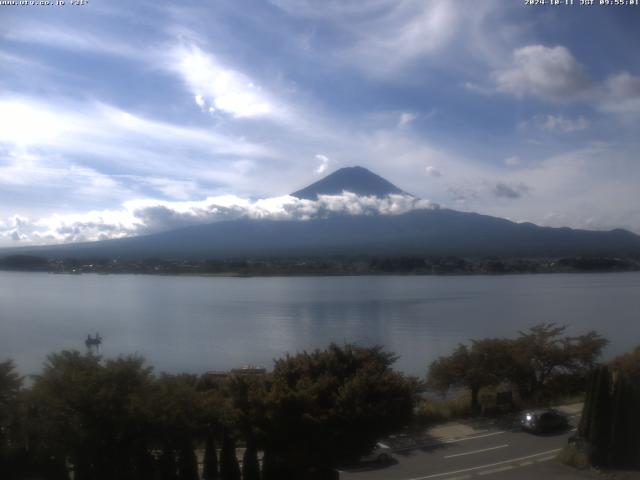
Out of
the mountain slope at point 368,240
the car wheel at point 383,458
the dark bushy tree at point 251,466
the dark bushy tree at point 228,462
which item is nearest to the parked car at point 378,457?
the car wheel at point 383,458

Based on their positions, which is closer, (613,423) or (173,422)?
(173,422)

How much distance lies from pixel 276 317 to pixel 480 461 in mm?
20926

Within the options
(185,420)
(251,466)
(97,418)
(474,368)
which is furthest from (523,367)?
(97,418)

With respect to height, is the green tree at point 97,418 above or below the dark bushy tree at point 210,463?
above

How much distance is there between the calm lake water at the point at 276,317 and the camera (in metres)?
19.6

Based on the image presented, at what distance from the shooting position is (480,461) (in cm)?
714

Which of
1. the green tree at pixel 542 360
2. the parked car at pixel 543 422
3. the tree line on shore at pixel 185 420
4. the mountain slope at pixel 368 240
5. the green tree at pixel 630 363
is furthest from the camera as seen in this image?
the mountain slope at pixel 368 240

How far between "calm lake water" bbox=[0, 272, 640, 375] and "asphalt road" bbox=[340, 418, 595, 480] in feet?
13.8

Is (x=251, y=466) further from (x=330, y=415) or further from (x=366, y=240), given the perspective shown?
(x=366, y=240)

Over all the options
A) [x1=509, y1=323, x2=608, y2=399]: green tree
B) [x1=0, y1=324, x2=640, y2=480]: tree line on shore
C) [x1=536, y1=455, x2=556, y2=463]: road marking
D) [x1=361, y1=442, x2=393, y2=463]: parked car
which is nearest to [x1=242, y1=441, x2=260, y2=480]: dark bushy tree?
[x1=0, y1=324, x2=640, y2=480]: tree line on shore

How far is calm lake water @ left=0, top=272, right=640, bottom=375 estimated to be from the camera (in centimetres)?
1961

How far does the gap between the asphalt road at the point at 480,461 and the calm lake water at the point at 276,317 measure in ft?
13.8

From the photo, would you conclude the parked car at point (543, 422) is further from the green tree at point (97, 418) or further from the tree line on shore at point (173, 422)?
the green tree at point (97, 418)

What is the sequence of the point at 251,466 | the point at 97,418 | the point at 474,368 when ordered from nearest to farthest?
1. the point at 97,418
2. the point at 251,466
3. the point at 474,368
